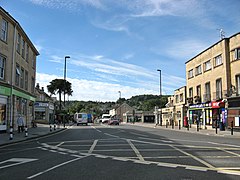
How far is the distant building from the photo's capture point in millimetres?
25259

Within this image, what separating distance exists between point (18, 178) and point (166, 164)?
4.78 m

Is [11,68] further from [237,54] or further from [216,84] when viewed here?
[216,84]

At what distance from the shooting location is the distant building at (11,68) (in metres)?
25.3

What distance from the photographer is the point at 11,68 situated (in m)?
26.8

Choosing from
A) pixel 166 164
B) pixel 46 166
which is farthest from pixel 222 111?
pixel 46 166

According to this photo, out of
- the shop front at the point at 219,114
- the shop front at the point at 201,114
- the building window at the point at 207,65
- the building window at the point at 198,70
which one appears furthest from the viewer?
the building window at the point at 198,70

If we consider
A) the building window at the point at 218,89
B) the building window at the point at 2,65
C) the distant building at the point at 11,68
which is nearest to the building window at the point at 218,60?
the building window at the point at 218,89

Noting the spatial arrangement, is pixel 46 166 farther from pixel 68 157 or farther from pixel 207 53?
pixel 207 53

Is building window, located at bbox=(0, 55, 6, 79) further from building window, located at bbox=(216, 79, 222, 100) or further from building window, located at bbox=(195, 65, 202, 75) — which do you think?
building window, located at bbox=(195, 65, 202, 75)

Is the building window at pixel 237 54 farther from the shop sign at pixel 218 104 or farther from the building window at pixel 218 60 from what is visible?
the shop sign at pixel 218 104

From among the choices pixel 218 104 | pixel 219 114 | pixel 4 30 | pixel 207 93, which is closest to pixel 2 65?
pixel 4 30

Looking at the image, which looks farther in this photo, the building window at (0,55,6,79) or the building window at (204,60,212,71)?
the building window at (204,60,212,71)

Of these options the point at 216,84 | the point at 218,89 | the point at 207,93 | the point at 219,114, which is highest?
the point at 216,84

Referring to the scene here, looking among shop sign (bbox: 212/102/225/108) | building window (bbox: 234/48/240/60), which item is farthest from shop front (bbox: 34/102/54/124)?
building window (bbox: 234/48/240/60)
